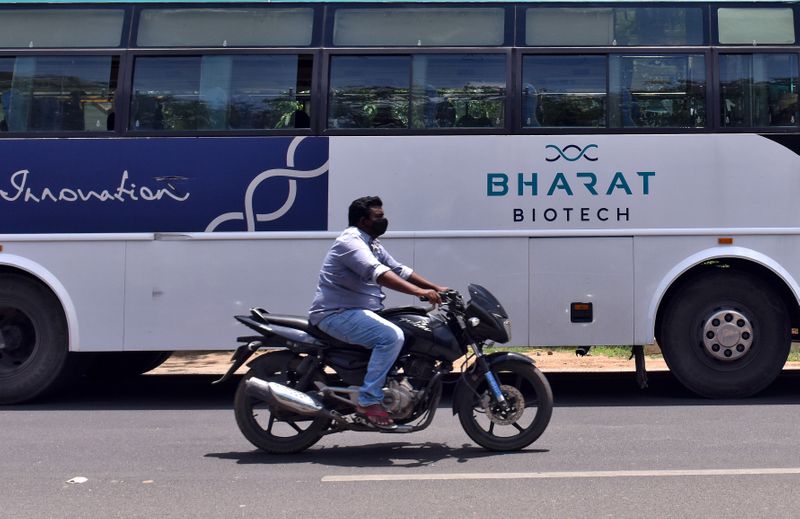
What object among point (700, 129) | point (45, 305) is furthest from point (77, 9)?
point (700, 129)

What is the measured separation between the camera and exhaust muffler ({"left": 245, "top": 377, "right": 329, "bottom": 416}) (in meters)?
6.91

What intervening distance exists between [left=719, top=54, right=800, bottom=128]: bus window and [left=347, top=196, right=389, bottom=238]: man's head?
12.9 feet

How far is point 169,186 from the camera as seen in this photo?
9469mm

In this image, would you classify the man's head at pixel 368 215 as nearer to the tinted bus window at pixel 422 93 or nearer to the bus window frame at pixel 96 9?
the tinted bus window at pixel 422 93

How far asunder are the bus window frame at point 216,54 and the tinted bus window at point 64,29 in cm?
33

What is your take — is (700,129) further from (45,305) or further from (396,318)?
(45,305)

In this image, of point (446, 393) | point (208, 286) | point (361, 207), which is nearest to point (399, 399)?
point (361, 207)

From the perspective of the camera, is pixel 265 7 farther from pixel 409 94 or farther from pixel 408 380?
pixel 408 380

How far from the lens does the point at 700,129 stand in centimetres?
941

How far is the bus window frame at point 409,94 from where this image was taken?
9.46 meters

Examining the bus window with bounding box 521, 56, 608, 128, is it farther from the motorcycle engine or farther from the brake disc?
the motorcycle engine

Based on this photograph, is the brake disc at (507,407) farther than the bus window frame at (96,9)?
No

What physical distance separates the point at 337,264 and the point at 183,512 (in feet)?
6.53

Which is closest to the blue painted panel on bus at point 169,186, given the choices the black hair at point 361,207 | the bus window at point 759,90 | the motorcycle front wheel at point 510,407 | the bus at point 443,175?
the bus at point 443,175
